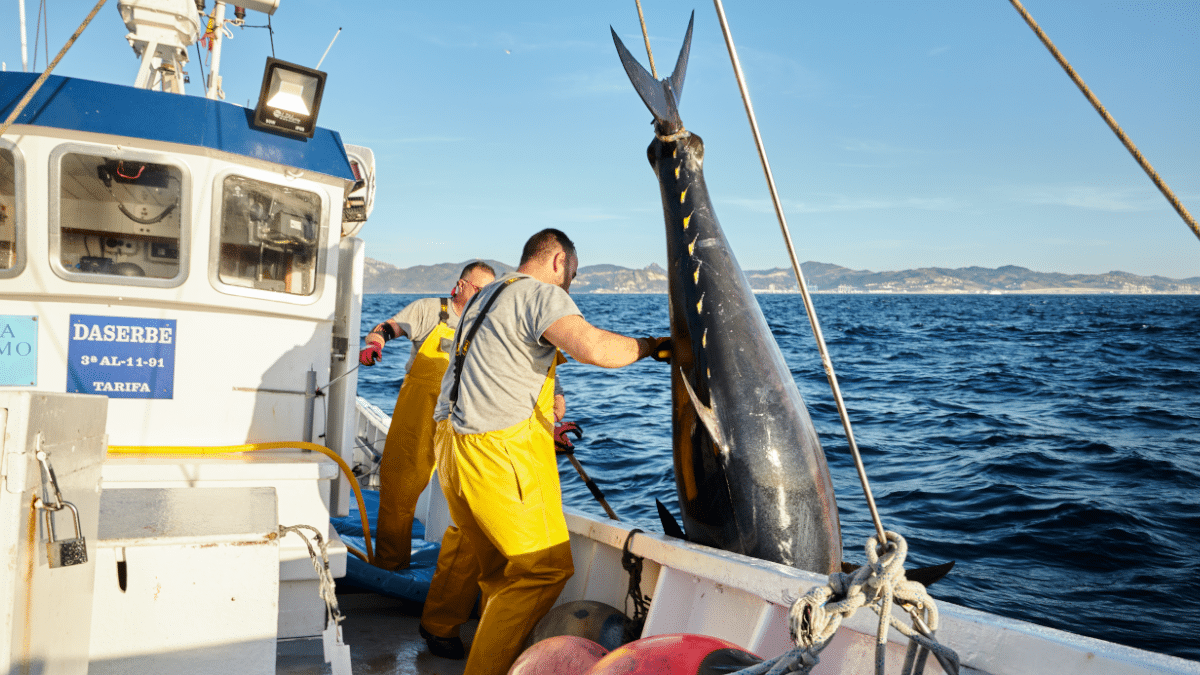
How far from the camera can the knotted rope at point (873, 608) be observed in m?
1.35

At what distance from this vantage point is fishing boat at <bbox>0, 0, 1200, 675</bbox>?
2199 mm

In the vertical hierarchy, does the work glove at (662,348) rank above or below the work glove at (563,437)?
above

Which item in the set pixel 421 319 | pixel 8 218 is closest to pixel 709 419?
pixel 421 319

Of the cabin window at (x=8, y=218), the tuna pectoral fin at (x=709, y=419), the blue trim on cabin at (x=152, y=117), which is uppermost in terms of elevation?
the blue trim on cabin at (x=152, y=117)

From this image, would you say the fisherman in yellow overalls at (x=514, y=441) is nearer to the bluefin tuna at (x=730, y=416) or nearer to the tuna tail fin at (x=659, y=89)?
the bluefin tuna at (x=730, y=416)

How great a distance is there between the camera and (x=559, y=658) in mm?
2203

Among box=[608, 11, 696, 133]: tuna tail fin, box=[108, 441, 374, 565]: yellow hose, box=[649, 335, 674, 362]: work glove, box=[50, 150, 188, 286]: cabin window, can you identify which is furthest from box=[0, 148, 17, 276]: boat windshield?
box=[649, 335, 674, 362]: work glove

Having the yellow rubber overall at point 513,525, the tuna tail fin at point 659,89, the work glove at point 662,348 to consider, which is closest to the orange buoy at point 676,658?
the yellow rubber overall at point 513,525

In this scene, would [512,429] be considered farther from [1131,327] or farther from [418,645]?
[1131,327]

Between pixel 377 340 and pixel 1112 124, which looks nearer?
pixel 1112 124

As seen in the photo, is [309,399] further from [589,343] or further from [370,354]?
[589,343]

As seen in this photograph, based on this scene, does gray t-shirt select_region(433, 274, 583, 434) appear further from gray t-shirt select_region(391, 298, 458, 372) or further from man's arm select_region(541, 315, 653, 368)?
gray t-shirt select_region(391, 298, 458, 372)

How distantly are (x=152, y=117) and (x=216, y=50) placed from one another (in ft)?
3.58

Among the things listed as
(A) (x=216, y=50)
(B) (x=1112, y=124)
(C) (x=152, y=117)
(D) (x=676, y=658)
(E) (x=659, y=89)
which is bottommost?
(D) (x=676, y=658)
